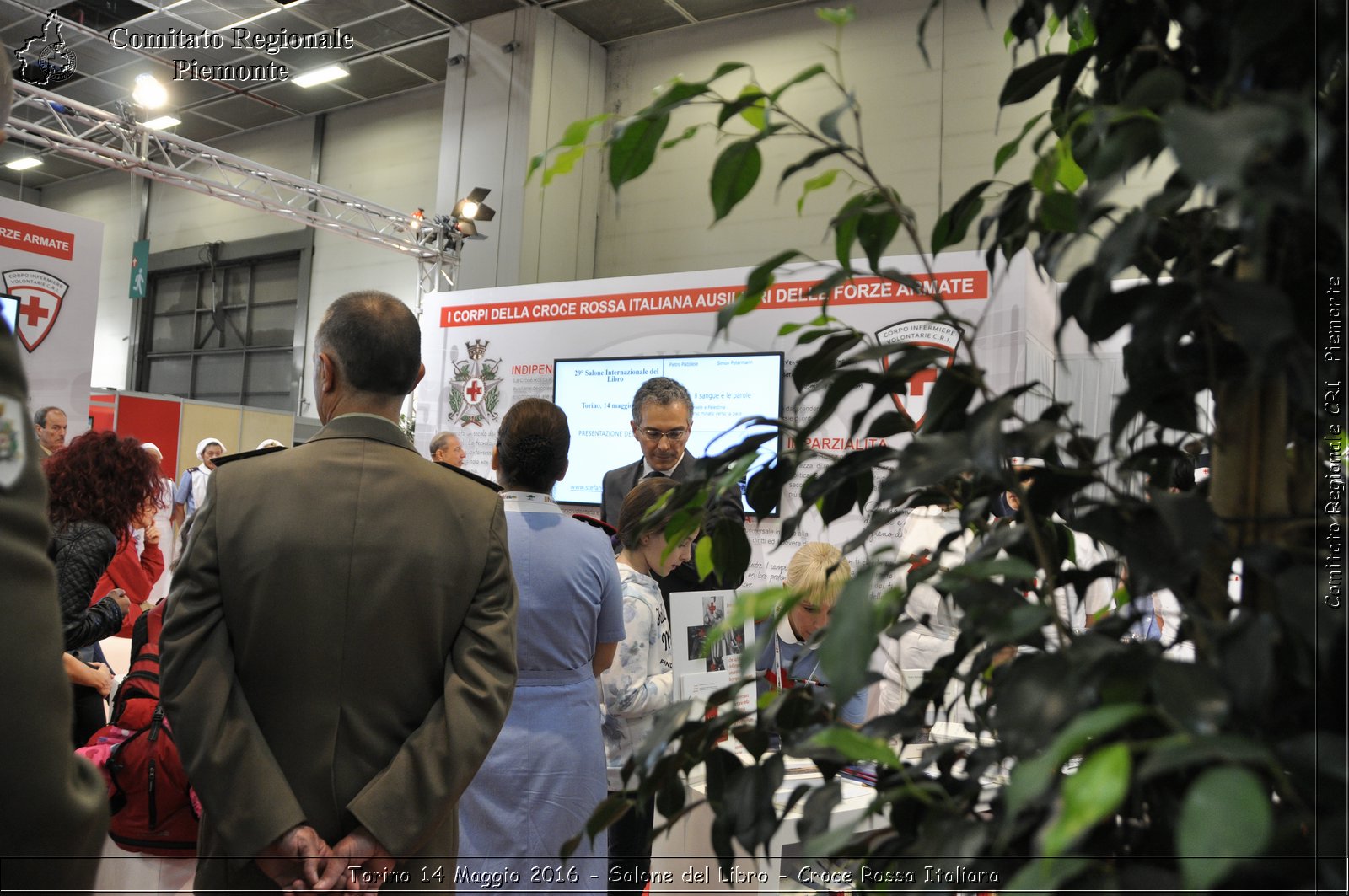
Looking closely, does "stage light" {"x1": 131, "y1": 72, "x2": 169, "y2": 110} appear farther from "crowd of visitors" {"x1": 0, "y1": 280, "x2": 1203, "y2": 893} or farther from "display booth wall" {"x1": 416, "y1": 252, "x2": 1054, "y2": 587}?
"crowd of visitors" {"x1": 0, "y1": 280, "x2": 1203, "y2": 893}

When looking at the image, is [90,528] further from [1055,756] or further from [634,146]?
[1055,756]

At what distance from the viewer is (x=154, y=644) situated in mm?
2221

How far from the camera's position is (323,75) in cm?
1060

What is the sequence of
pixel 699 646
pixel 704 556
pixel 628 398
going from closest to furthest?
pixel 704 556 → pixel 699 646 → pixel 628 398

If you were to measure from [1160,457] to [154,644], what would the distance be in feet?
7.06

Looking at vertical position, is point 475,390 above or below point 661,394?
above

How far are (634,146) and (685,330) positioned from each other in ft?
17.9

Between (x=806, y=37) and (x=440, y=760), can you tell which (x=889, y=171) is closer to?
(x=806, y=37)

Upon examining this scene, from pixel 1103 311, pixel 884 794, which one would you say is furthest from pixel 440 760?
pixel 1103 311

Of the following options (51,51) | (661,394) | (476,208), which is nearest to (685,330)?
(661,394)

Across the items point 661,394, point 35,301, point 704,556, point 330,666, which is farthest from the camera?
point 35,301

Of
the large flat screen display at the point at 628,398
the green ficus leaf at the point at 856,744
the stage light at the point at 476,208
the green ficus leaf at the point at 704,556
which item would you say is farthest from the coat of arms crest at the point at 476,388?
the green ficus leaf at the point at 856,744

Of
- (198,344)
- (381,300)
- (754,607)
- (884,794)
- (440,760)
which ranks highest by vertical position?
(198,344)

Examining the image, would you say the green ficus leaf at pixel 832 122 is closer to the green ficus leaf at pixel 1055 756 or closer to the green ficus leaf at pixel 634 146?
the green ficus leaf at pixel 634 146
